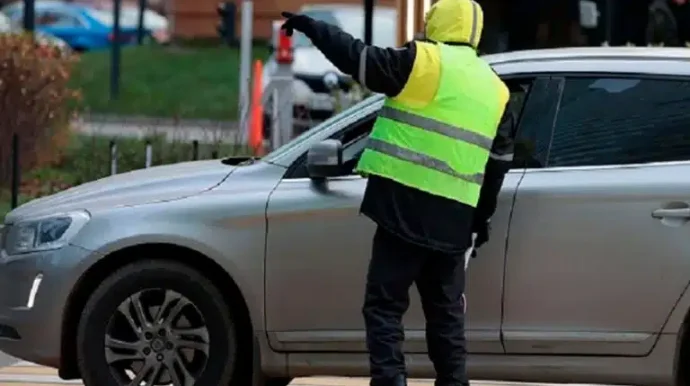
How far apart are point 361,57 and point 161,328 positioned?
5.39 ft

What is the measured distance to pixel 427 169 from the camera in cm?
635

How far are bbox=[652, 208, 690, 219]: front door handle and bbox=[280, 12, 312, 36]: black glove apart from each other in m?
1.64

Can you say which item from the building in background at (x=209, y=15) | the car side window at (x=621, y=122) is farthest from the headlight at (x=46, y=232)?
the building in background at (x=209, y=15)

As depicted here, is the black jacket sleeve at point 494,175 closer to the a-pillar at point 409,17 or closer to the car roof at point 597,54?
the car roof at point 597,54

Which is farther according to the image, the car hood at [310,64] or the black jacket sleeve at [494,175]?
the car hood at [310,64]

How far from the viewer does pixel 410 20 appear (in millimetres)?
17062

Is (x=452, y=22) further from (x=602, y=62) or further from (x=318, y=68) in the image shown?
(x=318, y=68)

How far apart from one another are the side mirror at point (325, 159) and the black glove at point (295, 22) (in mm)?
660

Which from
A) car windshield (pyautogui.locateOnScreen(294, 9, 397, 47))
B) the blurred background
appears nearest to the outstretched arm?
the blurred background

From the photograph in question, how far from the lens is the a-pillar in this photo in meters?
17.0

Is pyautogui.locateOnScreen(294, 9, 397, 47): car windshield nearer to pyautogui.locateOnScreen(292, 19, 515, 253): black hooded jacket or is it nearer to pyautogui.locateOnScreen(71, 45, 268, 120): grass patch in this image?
pyautogui.locateOnScreen(71, 45, 268, 120): grass patch

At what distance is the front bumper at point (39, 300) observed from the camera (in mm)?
7145

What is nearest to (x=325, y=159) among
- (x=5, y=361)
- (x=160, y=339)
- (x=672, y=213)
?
(x=160, y=339)

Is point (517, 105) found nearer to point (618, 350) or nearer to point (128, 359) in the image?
point (618, 350)
